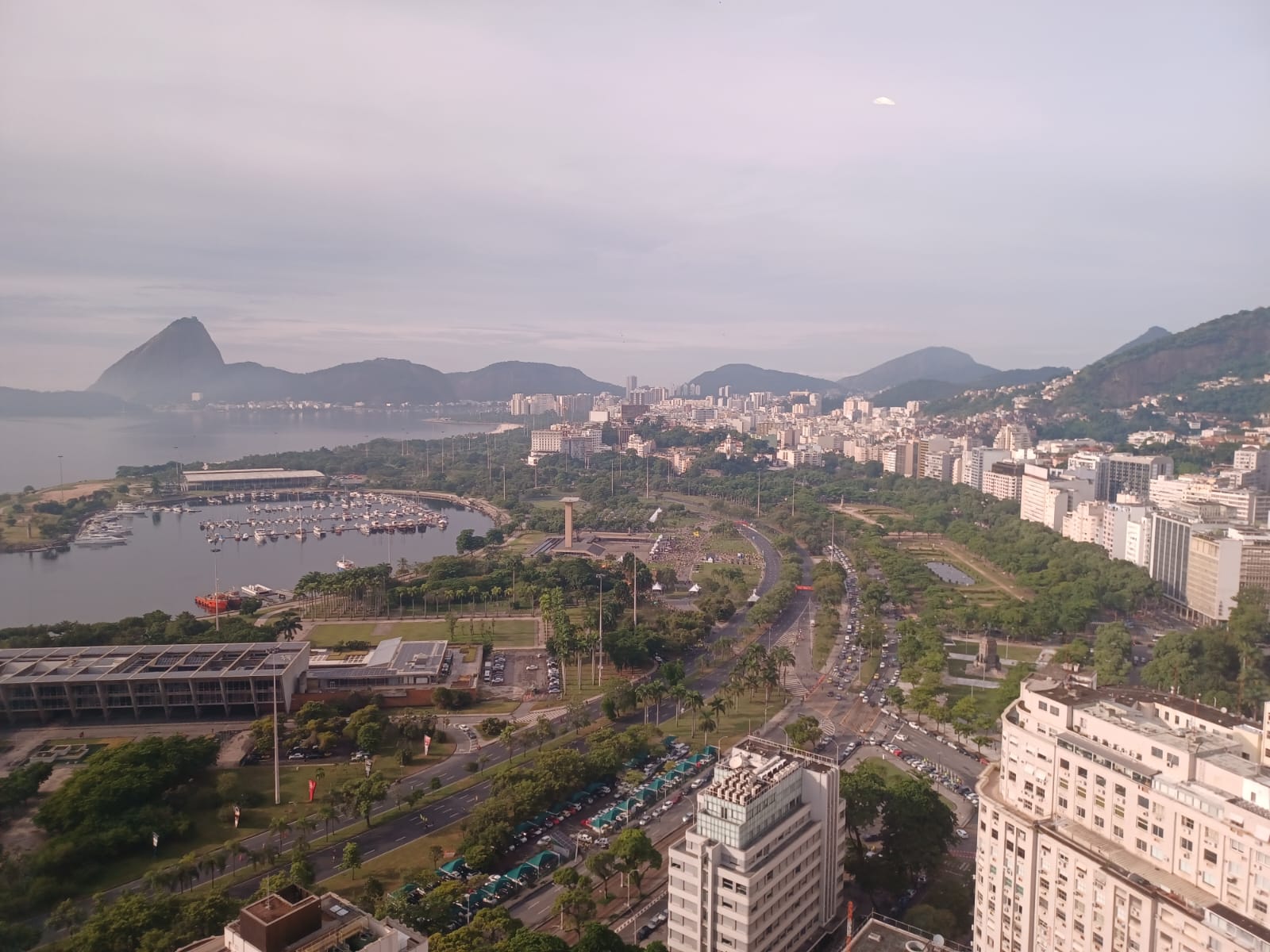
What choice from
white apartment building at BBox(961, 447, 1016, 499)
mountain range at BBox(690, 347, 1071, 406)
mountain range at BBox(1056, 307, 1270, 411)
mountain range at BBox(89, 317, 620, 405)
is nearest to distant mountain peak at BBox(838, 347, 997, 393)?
mountain range at BBox(690, 347, 1071, 406)

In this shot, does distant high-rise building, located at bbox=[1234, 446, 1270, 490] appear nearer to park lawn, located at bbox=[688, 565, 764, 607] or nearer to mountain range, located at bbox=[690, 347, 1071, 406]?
park lawn, located at bbox=[688, 565, 764, 607]

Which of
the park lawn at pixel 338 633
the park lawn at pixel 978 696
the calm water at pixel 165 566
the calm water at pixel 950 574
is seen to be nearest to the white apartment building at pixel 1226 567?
the calm water at pixel 950 574

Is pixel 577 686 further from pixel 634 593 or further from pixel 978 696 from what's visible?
pixel 978 696

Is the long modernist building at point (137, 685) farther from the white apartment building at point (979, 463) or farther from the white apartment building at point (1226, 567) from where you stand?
the white apartment building at point (979, 463)

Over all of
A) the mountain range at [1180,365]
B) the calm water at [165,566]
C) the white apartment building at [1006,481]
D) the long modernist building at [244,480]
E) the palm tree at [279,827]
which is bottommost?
the calm water at [165,566]

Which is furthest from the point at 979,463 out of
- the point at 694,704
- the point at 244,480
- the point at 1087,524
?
the point at 244,480

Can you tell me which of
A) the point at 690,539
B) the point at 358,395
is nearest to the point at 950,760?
the point at 690,539
